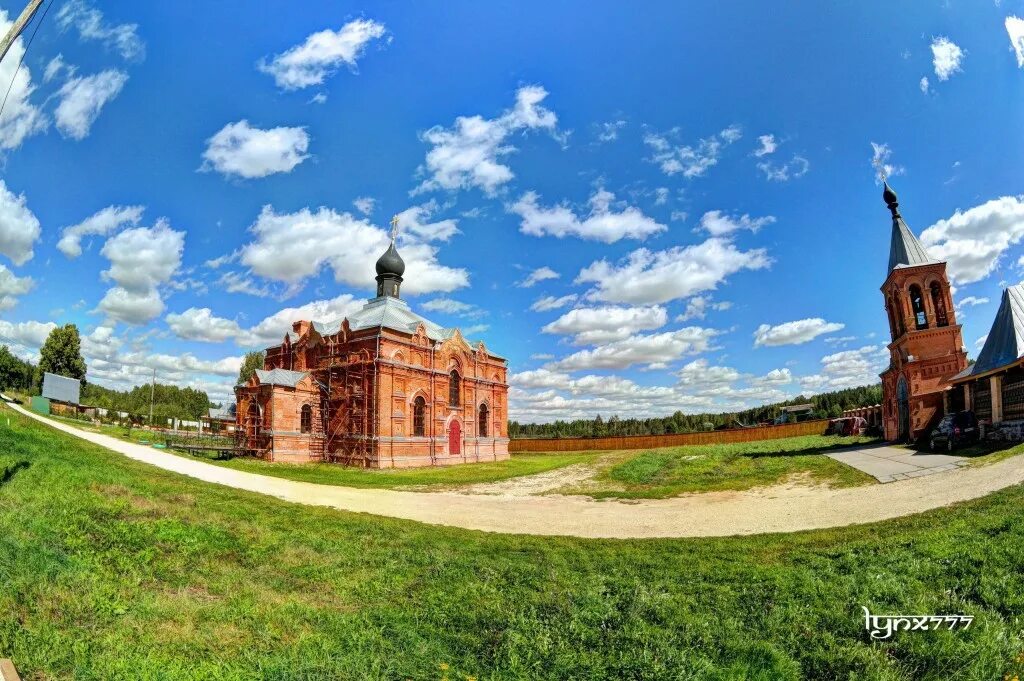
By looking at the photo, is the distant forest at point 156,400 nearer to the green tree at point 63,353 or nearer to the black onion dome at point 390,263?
the green tree at point 63,353

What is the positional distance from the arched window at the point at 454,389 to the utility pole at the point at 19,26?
29991 mm

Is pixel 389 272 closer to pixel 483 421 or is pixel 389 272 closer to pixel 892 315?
pixel 483 421

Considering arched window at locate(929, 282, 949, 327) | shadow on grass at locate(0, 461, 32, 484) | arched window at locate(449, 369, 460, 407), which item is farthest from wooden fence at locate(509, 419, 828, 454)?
shadow on grass at locate(0, 461, 32, 484)

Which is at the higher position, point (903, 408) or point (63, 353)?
point (63, 353)

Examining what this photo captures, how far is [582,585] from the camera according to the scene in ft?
21.7

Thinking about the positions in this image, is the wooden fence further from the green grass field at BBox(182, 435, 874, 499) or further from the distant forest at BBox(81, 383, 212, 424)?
the distant forest at BBox(81, 383, 212, 424)

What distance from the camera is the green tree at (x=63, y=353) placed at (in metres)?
64.4

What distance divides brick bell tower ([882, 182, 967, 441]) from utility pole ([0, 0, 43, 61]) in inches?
1280

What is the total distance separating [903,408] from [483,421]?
26.5 metres

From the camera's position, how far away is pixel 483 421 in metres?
40.6

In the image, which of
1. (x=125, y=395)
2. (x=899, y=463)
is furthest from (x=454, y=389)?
(x=125, y=395)

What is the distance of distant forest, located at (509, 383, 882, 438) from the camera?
71312 mm

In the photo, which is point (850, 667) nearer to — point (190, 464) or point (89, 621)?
point (89, 621)

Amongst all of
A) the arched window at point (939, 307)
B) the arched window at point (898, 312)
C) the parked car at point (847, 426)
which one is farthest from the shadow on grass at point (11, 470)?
the parked car at point (847, 426)
